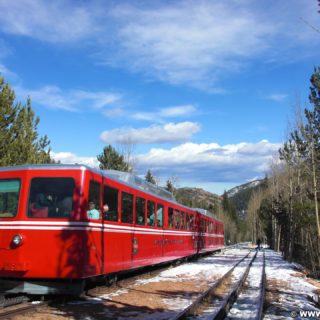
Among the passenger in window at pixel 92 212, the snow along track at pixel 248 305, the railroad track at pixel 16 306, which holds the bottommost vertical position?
the snow along track at pixel 248 305

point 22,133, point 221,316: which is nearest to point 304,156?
point 22,133

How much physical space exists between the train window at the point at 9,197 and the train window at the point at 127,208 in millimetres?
2919

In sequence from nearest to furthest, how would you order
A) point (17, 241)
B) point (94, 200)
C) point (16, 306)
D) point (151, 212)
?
point (16, 306) < point (17, 241) < point (94, 200) < point (151, 212)

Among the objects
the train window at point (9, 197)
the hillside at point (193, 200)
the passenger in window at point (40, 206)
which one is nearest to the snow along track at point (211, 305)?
the passenger in window at point (40, 206)

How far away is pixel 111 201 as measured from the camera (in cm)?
1044

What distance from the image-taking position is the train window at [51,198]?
8.91m

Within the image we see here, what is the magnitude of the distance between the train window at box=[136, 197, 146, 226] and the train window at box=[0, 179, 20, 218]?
13.6 feet

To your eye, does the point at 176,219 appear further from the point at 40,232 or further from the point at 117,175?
the point at 40,232

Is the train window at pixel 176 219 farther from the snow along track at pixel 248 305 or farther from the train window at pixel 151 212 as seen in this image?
the snow along track at pixel 248 305

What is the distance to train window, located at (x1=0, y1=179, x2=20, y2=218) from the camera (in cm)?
905

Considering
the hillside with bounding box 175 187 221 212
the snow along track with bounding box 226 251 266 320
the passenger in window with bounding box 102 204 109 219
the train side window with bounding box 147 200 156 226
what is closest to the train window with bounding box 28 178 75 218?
the passenger in window with bounding box 102 204 109 219

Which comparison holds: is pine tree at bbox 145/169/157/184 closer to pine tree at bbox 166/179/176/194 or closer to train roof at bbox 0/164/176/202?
pine tree at bbox 166/179/176/194

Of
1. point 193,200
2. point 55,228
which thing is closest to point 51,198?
point 55,228

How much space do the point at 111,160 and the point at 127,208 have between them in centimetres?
2787
